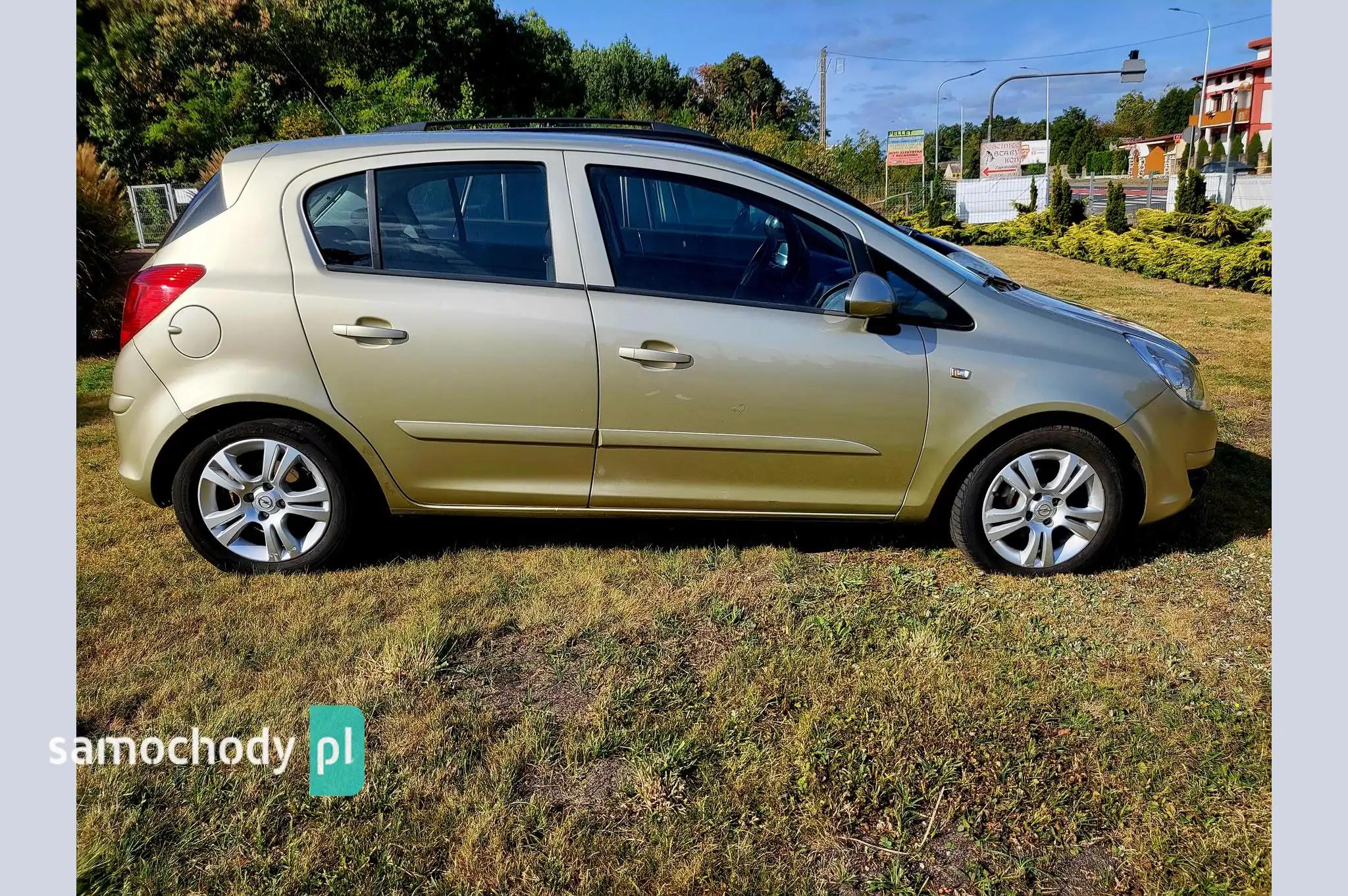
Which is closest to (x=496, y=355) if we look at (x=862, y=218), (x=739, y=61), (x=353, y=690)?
(x=353, y=690)

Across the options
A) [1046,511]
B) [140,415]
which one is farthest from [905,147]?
[140,415]

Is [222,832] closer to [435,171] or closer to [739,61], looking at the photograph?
[435,171]

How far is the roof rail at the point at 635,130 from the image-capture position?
379 cm

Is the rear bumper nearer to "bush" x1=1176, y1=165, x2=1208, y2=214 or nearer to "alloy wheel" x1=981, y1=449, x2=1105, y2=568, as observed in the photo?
"alloy wheel" x1=981, y1=449, x2=1105, y2=568

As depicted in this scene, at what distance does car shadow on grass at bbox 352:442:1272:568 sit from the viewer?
398 cm

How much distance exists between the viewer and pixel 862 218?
3.59 metres

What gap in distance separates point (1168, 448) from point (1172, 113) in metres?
102

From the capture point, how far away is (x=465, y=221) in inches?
139

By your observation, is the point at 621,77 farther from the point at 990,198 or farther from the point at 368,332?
the point at 368,332

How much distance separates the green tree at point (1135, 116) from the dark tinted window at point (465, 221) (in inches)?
3973

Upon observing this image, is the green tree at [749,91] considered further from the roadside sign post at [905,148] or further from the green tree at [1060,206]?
the green tree at [1060,206]

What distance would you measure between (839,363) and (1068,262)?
600 inches

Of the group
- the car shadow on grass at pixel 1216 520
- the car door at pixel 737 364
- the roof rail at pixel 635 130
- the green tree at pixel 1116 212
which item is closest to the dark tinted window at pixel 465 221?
the car door at pixel 737 364

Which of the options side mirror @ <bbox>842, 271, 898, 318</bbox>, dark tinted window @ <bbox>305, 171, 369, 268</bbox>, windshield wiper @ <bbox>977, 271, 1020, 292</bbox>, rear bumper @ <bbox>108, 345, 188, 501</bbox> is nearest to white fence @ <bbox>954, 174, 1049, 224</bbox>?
windshield wiper @ <bbox>977, 271, 1020, 292</bbox>
